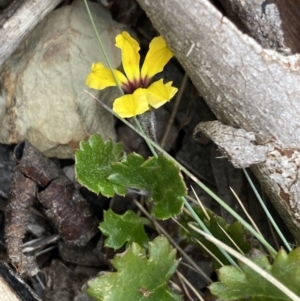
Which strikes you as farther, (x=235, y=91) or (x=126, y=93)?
(x=126, y=93)

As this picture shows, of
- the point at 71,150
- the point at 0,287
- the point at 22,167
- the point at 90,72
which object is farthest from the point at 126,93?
the point at 0,287

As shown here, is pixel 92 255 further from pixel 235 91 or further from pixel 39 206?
pixel 235 91

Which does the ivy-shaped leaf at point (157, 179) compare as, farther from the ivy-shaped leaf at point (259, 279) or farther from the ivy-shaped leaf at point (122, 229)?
the ivy-shaped leaf at point (259, 279)

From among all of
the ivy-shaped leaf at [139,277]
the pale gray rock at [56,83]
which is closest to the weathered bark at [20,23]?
the pale gray rock at [56,83]

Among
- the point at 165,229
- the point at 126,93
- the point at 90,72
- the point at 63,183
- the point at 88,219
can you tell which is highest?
the point at 90,72

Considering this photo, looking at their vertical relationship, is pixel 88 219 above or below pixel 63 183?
below

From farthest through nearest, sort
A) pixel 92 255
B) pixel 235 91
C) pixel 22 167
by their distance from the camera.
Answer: pixel 92 255
pixel 22 167
pixel 235 91

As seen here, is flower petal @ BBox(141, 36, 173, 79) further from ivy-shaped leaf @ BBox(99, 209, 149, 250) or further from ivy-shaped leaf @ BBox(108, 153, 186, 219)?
ivy-shaped leaf @ BBox(99, 209, 149, 250)
